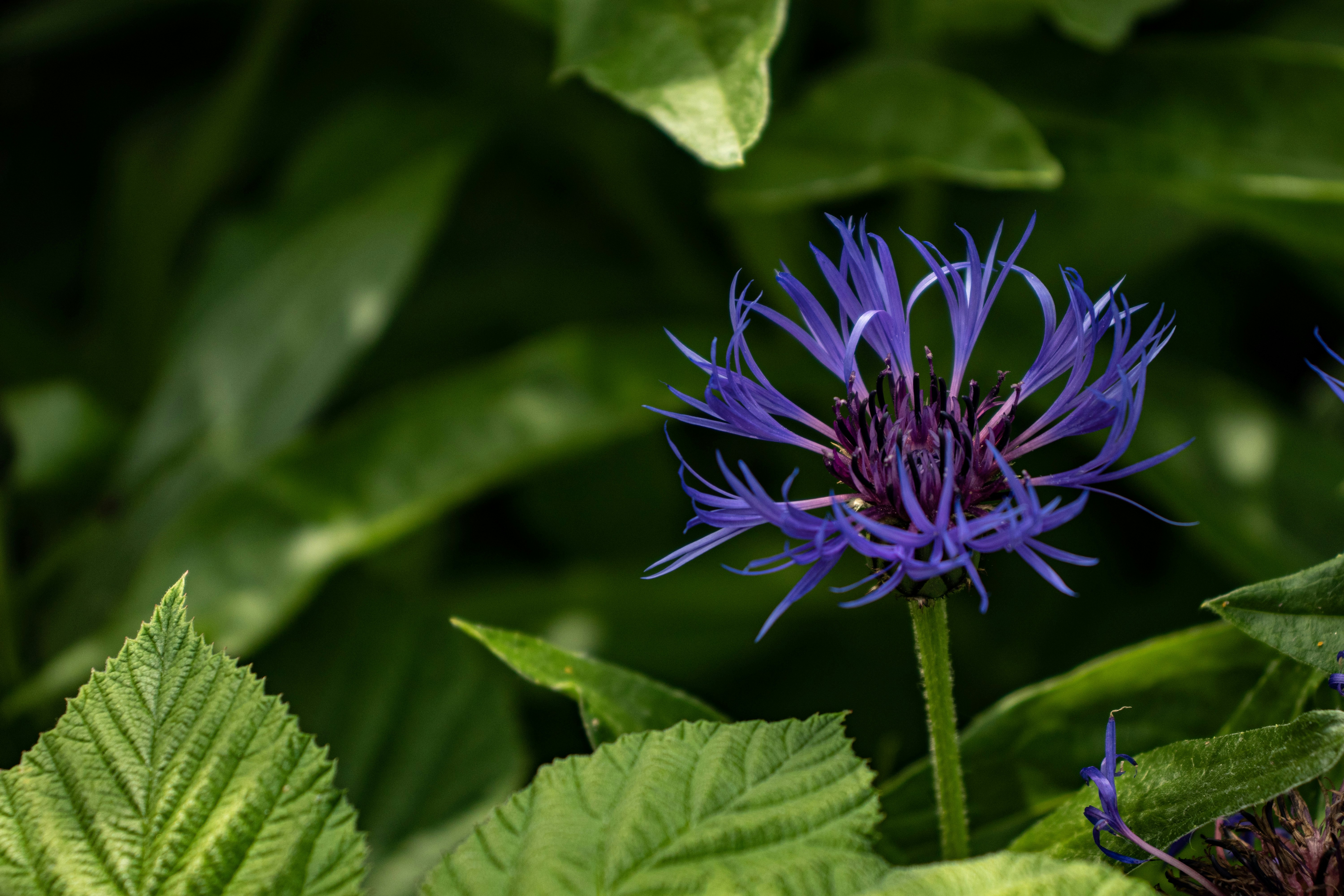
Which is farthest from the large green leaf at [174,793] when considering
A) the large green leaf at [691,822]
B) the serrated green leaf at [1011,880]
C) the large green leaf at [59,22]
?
the large green leaf at [59,22]

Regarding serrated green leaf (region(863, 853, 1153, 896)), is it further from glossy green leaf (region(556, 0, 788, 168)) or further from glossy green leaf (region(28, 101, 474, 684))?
glossy green leaf (region(28, 101, 474, 684))

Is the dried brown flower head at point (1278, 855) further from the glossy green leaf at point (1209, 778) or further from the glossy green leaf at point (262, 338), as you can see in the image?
the glossy green leaf at point (262, 338)

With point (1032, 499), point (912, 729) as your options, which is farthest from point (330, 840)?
point (912, 729)

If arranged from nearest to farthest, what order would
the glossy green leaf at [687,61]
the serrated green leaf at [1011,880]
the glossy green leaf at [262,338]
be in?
the serrated green leaf at [1011,880]
the glossy green leaf at [687,61]
the glossy green leaf at [262,338]

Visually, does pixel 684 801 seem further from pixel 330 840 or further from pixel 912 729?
pixel 912 729

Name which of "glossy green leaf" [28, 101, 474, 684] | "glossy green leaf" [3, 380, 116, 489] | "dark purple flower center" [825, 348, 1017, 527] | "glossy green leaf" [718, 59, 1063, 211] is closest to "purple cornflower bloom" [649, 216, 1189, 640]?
"dark purple flower center" [825, 348, 1017, 527]
